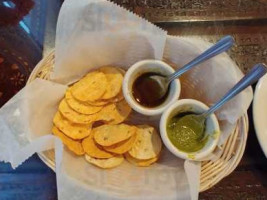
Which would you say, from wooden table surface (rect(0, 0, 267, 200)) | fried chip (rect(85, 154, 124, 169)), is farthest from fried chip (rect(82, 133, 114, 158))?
wooden table surface (rect(0, 0, 267, 200))

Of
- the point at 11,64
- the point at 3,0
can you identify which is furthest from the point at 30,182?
the point at 3,0

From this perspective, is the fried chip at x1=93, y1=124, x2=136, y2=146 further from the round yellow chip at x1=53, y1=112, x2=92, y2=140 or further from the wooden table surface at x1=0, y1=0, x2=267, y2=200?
the wooden table surface at x1=0, y1=0, x2=267, y2=200

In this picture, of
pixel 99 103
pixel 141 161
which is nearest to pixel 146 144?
pixel 141 161

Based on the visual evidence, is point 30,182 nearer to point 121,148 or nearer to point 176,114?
point 121,148

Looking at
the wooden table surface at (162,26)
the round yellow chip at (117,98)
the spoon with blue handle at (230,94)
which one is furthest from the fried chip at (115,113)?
the wooden table surface at (162,26)

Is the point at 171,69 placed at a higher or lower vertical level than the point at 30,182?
higher

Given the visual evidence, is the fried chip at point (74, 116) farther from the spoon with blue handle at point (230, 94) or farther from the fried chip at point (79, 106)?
the spoon with blue handle at point (230, 94)
